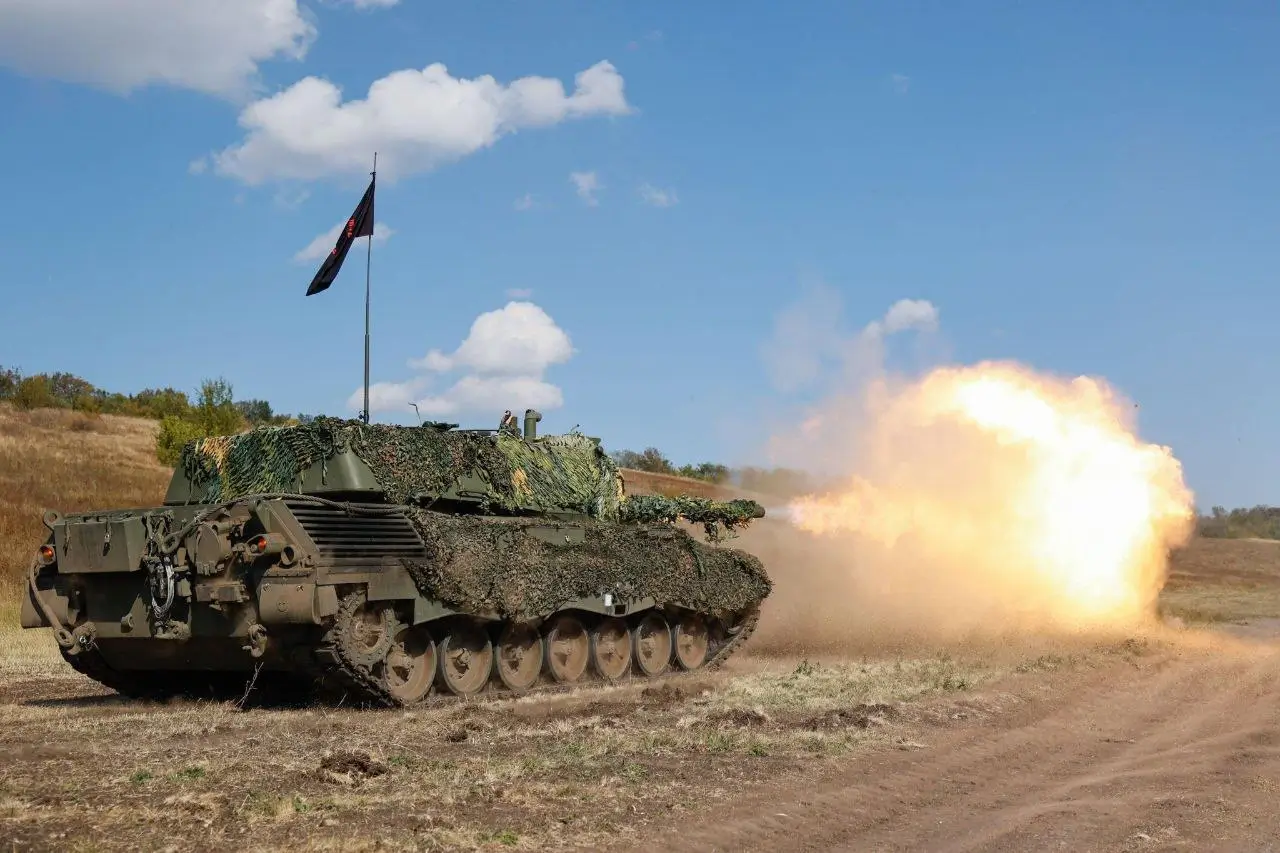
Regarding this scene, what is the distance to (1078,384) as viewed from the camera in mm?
25500

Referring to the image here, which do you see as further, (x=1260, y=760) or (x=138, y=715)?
(x=138, y=715)

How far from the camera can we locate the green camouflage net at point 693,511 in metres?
18.9

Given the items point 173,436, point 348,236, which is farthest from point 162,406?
point 348,236

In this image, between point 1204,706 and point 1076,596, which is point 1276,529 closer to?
point 1076,596

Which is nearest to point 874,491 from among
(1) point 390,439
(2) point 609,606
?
(2) point 609,606

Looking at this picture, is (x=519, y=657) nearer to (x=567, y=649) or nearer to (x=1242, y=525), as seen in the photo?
(x=567, y=649)

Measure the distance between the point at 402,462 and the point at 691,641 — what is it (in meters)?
5.98

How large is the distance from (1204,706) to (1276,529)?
2062 inches

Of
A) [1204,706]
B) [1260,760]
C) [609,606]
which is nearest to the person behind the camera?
[1260,760]

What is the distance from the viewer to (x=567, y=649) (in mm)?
16922

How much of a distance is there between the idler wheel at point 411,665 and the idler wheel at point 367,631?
0.21 metres

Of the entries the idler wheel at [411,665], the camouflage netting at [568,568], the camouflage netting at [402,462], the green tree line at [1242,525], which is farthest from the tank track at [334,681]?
the green tree line at [1242,525]

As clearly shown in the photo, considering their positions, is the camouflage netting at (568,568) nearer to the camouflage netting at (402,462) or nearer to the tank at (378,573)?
→ the tank at (378,573)

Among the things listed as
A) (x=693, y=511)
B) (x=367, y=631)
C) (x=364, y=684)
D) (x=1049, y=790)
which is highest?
(x=693, y=511)
